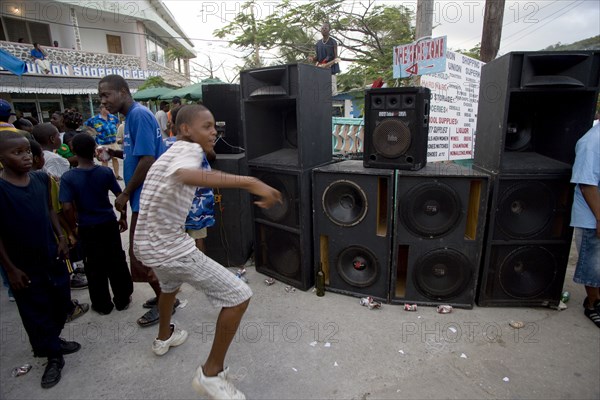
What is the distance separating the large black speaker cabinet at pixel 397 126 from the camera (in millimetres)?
3062

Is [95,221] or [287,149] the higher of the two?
[287,149]

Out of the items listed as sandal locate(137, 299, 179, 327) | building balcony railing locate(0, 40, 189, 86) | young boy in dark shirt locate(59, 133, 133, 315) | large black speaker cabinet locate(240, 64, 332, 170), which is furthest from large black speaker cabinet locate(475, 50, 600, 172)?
building balcony railing locate(0, 40, 189, 86)

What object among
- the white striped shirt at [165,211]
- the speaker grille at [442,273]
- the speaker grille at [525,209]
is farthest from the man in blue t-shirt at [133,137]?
the speaker grille at [525,209]

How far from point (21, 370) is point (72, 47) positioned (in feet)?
68.4

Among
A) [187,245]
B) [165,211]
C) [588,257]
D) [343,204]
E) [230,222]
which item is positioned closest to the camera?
[165,211]

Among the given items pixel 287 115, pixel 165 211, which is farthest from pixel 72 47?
pixel 165 211

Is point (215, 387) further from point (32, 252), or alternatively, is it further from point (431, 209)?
point (431, 209)

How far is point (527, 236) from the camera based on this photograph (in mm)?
3031

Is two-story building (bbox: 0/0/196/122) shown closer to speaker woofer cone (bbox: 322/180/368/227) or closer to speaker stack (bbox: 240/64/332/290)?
speaker stack (bbox: 240/64/332/290)

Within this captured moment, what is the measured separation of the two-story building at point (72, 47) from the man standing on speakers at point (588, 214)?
17261mm

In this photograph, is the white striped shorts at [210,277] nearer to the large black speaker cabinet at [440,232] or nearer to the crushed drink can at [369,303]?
the crushed drink can at [369,303]

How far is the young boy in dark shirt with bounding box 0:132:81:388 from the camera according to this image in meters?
2.29

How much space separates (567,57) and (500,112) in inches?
23.0

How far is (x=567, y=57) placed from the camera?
267cm
